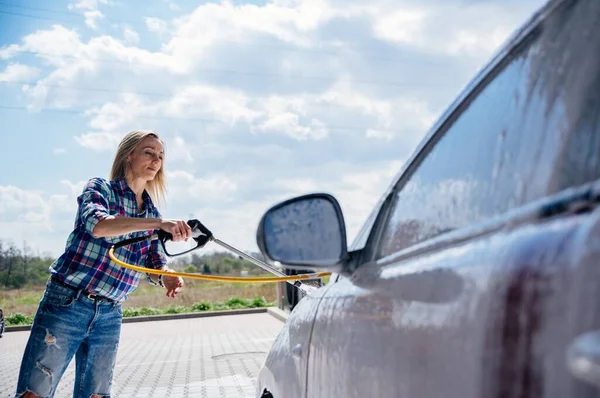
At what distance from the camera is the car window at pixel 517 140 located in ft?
3.07

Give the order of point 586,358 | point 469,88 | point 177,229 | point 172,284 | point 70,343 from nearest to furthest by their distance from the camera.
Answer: point 586,358 → point 469,88 → point 177,229 → point 70,343 → point 172,284

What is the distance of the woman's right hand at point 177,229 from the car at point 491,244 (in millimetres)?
1326

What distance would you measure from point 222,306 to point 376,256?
883 inches

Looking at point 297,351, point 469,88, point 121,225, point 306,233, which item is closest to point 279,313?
point 121,225

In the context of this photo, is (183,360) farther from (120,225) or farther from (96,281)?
(120,225)

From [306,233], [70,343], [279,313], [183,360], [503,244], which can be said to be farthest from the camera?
[279,313]

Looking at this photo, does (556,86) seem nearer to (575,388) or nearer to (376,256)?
(575,388)

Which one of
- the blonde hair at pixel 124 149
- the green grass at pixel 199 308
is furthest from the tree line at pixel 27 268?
the blonde hair at pixel 124 149

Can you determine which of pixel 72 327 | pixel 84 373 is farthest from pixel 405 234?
pixel 84 373

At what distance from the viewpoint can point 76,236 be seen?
3.34 meters

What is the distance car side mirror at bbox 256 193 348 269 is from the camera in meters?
1.60

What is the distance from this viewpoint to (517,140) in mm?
1065

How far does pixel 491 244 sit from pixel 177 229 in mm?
2074

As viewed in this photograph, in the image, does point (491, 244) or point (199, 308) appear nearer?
point (491, 244)
